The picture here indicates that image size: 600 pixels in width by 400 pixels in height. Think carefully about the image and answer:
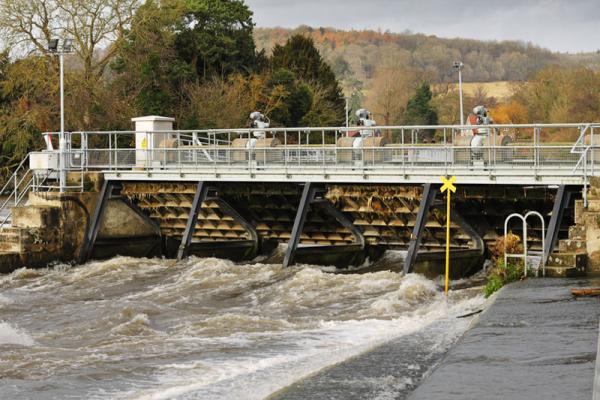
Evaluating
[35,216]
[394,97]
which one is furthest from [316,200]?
[394,97]

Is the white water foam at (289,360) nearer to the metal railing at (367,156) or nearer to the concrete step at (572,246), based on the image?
the concrete step at (572,246)

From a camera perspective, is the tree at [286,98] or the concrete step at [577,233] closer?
the concrete step at [577,233]

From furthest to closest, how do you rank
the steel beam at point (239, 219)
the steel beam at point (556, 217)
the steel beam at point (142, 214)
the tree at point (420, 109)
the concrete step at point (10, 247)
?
the tree at point (420, 109) < the steel beam at point (142, 214) < the steel beam at point (239, 219) < the concrete step at point (10, 247) < the steel beam at point (556, 217)

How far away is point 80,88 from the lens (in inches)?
2018

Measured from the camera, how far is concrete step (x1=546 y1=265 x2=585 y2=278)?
19.9 m

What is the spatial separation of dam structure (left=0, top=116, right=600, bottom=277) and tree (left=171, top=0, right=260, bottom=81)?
95.7ft

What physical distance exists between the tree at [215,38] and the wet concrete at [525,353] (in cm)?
4592

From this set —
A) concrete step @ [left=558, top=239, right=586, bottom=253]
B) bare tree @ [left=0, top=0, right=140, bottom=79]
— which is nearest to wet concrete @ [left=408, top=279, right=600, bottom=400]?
concrete step @ [left=558, top=239, right=586, bottom=253]

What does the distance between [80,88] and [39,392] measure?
124 ft

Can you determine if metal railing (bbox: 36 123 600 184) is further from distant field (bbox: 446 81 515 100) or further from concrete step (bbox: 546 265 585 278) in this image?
distant field (bbox: 446 81 515 100)

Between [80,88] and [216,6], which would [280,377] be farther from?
[216,6]

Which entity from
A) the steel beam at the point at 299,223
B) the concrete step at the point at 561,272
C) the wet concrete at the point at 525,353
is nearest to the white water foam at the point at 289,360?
the wet concrete at the point at 525,353

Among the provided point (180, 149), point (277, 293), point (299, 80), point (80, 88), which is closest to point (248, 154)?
point (180, 149)

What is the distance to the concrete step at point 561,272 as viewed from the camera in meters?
19.9
